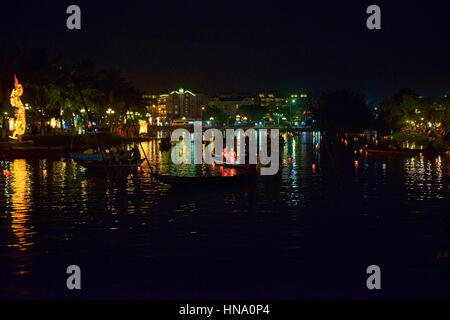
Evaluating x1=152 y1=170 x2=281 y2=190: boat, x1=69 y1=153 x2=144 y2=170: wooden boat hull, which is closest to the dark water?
x1=152 y1=170 x2=281 y2=190: boat

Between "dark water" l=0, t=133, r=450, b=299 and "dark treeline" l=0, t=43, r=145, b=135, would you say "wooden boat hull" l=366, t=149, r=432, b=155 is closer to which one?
"dark water" l=0, t=133, r=450, b=299

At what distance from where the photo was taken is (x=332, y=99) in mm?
148625

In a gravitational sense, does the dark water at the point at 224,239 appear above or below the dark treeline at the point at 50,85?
below

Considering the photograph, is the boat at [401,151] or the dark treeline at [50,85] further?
the dark treeline at [50,85]

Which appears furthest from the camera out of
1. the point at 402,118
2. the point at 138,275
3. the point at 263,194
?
the point at 402,118

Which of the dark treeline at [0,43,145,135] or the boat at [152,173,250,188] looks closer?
the boat at [152,173,250,188]

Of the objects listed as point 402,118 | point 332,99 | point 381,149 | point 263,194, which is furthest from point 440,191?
point 332,99

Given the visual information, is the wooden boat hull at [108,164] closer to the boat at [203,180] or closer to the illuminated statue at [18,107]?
the boat at [203,180]

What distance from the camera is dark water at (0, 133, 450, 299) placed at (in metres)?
16.3

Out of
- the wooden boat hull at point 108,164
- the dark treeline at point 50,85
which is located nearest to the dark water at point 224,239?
the wooden boat hull at point 108,164

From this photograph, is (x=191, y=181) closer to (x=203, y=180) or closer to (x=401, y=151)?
(x=203, y=180)

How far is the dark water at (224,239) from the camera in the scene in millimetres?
16297
